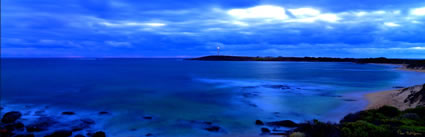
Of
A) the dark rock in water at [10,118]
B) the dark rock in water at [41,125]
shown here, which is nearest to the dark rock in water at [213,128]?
the dark rock in water at [41,125]

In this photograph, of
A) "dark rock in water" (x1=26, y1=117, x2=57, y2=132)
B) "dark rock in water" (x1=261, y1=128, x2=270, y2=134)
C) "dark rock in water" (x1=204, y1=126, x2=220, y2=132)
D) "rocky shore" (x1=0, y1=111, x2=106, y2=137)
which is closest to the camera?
"rocky shore" (x1=0, y1=111, x2=106, y2=137)

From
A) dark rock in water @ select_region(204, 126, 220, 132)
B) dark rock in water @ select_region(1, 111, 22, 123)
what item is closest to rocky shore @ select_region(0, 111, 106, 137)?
dark rock in water @ select_region(1, 111, 22, 123)

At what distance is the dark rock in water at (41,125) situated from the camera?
50.7 ft

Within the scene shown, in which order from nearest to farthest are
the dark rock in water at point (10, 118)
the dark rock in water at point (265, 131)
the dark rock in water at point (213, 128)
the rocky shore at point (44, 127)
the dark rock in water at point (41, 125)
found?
the rocky shore at point (44, 127) → the dark rock in water at point (265, 131) → the dark rock in water at point (41, 125) → the dark rock in water at point (213, 128) → the dark rock in water at point (10, 118)

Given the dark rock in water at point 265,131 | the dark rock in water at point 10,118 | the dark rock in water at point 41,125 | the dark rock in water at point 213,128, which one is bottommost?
the dark rock in water at point 41,125

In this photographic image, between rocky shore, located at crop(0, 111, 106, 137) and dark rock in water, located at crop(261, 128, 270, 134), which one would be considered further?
dark rock in water, located at crop(261, 128, 270, 134)

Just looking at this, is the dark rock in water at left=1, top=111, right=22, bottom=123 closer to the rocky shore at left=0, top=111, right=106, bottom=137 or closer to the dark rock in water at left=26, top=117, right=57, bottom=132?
the rocky shore at left=0, top=111, right=106, bottom=137

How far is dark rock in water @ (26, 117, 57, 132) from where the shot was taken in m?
15.4

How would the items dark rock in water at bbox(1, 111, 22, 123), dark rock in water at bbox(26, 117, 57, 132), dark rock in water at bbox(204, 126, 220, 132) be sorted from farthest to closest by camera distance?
dark rock in water at bbox(1, 111, 22, 123), dark rock in water at bbox(204, 126, 220, 132), dark rock in water at bbox(26, 117, 57, 132)

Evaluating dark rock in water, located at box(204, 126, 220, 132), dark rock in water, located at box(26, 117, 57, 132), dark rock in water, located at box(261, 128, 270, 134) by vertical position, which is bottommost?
dark rock in water, located at box(26, 117, 57, 132)

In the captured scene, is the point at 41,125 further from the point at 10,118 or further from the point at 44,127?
the point at 10,118

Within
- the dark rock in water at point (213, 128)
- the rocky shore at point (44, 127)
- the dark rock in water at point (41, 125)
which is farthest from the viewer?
the dark rock in water at point (213, 128)

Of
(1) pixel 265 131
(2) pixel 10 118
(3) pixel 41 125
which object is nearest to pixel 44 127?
(3) pixel 41 125

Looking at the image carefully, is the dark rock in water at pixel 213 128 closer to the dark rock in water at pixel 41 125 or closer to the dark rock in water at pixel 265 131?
the dark rock in water at pixel 265 131
